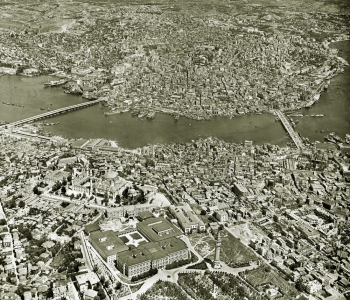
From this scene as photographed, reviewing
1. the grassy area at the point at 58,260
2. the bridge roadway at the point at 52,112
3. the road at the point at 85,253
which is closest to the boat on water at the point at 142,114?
the bridge roadway at the point at 52,112

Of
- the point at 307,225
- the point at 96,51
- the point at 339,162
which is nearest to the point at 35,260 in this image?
the point at 307,225

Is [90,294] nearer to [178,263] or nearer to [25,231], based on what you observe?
[178,263]

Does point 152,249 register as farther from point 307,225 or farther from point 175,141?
point 175,141

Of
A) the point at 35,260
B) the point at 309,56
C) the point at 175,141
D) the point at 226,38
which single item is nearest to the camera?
the point at 35,260

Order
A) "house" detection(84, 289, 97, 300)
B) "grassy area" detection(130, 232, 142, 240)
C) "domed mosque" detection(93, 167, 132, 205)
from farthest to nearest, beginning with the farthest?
"domed mosque" detection(93, 167, 132, 205)
"grassy area" detection(130, 232, 142, 240)
"house" detection(84, 289, 97, 300)

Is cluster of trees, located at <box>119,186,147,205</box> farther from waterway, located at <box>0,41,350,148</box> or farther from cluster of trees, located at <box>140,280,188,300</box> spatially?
waterway, located at <box>0,41,350,148</box>

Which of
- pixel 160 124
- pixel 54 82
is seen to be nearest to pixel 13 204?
pixel 160 124

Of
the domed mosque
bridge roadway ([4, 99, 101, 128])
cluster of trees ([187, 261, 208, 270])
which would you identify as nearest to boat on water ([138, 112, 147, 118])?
bridge roadway ([4, 99, 101, 128])
